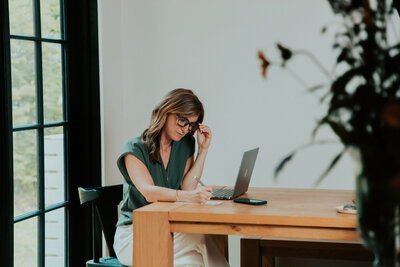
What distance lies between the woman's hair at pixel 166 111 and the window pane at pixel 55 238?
32.4 inches

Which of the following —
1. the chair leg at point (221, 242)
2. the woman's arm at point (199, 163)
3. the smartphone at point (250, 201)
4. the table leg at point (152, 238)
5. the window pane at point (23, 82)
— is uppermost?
the window pane at point (23, 82)

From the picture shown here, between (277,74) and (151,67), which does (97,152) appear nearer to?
(151,67)

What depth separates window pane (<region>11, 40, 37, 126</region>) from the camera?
2.86m

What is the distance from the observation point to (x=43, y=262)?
315 centimetres

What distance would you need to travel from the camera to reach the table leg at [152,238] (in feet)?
7.54

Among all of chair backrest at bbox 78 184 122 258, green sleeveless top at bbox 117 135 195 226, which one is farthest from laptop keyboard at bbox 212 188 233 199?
chair backrest at bbox 78 184 122 258

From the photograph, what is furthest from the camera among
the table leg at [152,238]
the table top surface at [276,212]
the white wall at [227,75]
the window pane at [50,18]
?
the white wall at [227,75]

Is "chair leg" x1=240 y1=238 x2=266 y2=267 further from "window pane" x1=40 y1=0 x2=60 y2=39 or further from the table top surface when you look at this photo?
"window pane" x1=40 y1=0 x2=60 y2=39

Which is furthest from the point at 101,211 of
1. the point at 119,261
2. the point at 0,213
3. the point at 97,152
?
the point at 97,152

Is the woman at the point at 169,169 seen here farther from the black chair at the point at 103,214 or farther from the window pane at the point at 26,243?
the window pane at the point at 26,243

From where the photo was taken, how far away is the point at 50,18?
321 centimetres

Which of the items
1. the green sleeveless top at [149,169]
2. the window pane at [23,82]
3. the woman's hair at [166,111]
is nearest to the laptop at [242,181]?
the green sleeveless top at [149,169]

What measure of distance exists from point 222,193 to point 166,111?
1.55 ft

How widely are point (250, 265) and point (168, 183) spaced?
27.4 inches
